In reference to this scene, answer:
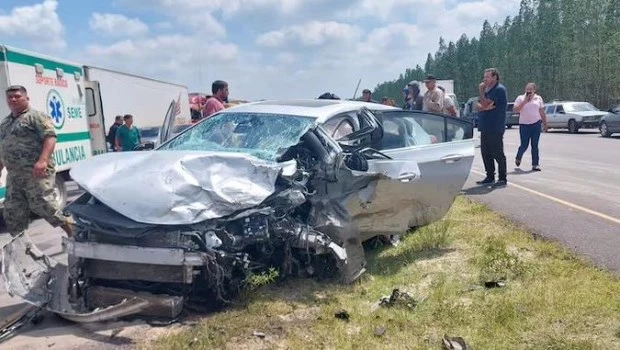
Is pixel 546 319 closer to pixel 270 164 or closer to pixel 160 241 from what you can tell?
pixel 270 164

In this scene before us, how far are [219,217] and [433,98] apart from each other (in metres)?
6.54

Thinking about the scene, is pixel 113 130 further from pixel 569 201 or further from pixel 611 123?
pixel 611 123

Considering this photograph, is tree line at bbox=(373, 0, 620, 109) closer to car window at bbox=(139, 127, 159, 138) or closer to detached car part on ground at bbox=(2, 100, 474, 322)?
car window at bbox=(139, 127, 159, 138)

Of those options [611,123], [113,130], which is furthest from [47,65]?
[611,123]

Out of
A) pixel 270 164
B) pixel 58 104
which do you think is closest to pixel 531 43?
pixel 58 104

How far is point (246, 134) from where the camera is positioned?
17.3ft

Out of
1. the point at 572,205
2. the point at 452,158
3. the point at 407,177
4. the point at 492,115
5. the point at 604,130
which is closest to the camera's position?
the point at 407,177

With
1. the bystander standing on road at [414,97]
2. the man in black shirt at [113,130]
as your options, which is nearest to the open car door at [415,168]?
the bystander standing on road at [414,97]

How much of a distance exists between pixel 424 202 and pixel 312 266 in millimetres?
1460

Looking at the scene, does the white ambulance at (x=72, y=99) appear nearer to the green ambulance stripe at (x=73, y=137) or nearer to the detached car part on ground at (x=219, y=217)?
the green ambulance stripe at (x=73, y=137)

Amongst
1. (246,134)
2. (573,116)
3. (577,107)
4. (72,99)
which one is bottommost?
(573,116)

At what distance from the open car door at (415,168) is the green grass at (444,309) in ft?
1.48

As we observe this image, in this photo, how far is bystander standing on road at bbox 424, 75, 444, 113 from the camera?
31.5ft

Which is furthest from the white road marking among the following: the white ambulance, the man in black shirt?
the man in black shirt
